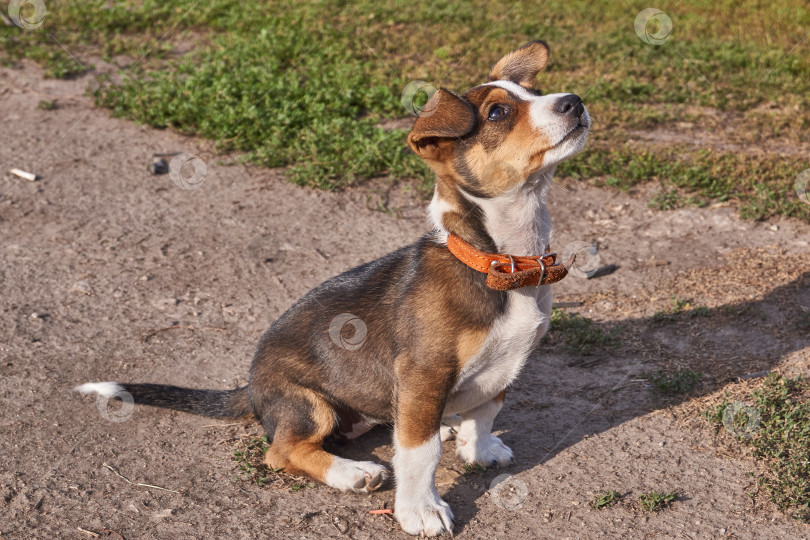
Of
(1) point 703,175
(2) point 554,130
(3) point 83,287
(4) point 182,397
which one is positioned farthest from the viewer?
(1) point 703,175

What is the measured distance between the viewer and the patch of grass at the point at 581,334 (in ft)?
18.5

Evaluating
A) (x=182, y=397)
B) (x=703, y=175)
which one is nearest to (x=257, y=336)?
(x=182, y=397)

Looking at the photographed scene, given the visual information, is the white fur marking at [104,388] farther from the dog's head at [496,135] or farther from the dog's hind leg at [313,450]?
the dog's head at [496,135]

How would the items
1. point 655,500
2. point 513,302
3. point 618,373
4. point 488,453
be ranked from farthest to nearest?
point 618,373
point 488,453
point 655,500
point 513,302

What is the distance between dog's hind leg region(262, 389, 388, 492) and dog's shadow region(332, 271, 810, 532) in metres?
0.19

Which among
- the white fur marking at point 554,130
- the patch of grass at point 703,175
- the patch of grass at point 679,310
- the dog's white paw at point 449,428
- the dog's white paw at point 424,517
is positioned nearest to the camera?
the white fur marking at point 554,130

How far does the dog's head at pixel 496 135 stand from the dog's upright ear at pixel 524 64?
35cm

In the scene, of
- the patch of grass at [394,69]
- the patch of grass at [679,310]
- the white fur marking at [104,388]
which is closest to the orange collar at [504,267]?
the white fur marking at [104,388]

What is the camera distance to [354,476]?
4191 millimetres

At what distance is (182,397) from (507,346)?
1.89m

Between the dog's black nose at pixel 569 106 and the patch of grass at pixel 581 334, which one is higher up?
the dog's black nose at pixel 569 106

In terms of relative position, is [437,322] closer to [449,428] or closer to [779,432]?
[449,428]

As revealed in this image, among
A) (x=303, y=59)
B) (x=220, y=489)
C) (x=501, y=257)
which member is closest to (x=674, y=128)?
(x=303, y=59)

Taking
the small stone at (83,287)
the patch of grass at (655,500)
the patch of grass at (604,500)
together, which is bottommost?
the small stone at (83,287)
